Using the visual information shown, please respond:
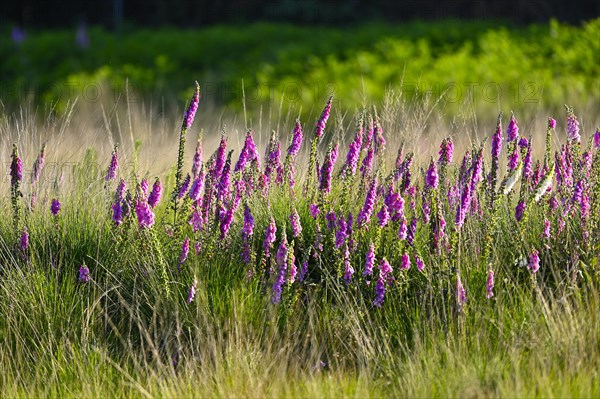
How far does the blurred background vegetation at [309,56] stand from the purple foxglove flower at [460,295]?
110 inches

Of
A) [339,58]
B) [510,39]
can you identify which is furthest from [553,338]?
[510,39]

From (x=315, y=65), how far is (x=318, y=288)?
8.40 meters

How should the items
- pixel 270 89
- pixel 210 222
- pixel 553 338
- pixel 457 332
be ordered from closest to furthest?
pixel 553 338
pixel 457 332
pixel 210 222
pixel 270 89

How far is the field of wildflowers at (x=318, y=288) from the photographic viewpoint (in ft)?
10.3

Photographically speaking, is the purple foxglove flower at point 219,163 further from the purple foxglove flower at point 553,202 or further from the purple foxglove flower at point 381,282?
the purple foxglove flower at point 553,202

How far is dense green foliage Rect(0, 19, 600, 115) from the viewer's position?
A: 387 inches

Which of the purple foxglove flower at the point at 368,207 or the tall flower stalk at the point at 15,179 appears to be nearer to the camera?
the purple foxglove flower at the point at 368,207

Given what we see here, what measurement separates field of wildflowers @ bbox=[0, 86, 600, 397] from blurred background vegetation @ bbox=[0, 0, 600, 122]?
2233 millimetres

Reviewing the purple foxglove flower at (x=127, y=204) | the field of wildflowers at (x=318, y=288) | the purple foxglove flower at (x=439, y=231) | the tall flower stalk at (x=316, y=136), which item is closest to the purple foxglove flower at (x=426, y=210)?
the field of wildflowers at (x=318, y=288)

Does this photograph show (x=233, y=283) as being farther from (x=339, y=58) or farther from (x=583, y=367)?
(x=339, y=58)

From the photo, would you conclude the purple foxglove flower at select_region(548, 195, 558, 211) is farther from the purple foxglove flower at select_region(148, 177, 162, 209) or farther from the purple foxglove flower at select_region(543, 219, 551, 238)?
the purple foxglove flower at select_region(148, 177, 162, 209)

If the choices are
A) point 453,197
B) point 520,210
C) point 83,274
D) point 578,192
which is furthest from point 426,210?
point 83,274

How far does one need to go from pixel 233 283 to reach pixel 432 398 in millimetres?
984

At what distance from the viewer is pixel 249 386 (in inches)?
121
